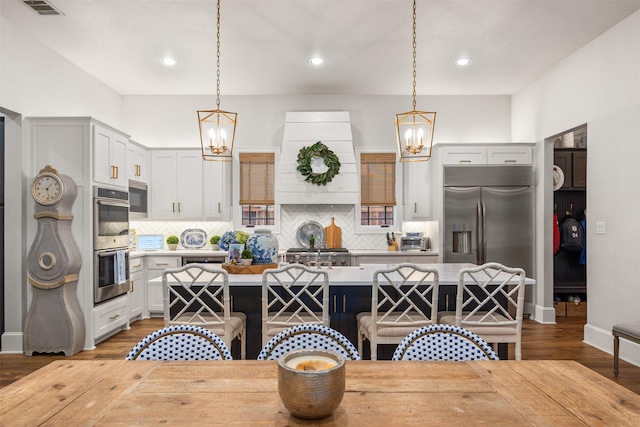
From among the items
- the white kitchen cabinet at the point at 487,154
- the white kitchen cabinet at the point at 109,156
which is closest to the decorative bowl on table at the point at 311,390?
the white kitchen cabinet at the point at 109,156

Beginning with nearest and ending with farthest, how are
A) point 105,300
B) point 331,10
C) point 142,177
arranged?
point 331,10
point 105,300
point 142,177

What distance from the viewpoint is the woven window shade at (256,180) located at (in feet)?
20.1

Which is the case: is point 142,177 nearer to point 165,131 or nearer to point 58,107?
point 165,131

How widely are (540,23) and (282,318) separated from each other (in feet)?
11.7

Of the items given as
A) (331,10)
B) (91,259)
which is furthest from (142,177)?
(331,10)

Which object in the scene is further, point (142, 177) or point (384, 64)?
point (142, 177)

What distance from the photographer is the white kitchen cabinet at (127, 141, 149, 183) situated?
17.2 feet

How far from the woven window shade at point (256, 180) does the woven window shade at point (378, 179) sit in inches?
52.4

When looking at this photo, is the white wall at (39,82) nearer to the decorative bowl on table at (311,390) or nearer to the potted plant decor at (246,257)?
the potted plant decor at (246,257)

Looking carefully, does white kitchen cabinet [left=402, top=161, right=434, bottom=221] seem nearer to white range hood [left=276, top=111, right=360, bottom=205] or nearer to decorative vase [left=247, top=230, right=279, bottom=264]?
white range hood [left=276, top=111, right=360, bottom=205]

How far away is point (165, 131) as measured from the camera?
626 centimetres

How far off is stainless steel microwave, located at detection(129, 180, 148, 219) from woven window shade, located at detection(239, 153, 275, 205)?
131 cm

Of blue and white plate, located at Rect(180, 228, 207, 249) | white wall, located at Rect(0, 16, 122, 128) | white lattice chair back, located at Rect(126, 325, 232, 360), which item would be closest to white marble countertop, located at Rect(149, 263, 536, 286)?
white lattice chair back, located at Rect(126, 325, 232, 360)

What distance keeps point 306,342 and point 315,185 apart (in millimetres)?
4273
